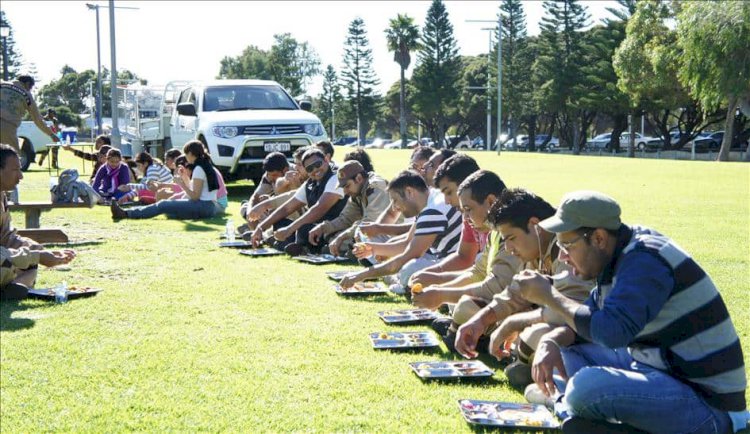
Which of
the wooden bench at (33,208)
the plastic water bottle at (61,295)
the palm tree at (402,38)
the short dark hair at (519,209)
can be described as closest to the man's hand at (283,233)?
the plastic water bottle at (61,295)

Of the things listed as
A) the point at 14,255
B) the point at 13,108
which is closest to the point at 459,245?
the point at 14,255

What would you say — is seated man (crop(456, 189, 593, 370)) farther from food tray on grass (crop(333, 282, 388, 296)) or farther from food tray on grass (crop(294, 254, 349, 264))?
food tray on grass (crop(294, 254, 349, 264))

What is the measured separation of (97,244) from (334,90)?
88053 millimetres

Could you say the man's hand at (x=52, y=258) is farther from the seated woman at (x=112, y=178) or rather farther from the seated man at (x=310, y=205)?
the seated woman at (x=112, y=178)

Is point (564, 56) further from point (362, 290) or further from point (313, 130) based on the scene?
point (362, 290)

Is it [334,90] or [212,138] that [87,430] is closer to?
[212,138]

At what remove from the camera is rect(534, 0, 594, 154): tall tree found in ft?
210

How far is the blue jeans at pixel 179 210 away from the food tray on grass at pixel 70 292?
636 cm

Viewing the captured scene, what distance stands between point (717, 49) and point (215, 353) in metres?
39.4

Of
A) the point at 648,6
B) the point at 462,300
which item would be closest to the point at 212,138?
the point at 462,300

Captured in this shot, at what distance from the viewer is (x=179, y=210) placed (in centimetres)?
1388

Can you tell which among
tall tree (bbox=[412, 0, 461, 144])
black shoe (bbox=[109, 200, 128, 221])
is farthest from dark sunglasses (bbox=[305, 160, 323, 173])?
tall tree (bbox=[412, 0, 461, 144])

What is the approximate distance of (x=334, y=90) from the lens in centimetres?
9762

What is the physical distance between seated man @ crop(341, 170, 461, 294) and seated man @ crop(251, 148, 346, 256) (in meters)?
2.07
